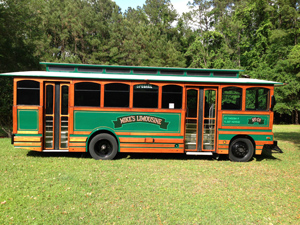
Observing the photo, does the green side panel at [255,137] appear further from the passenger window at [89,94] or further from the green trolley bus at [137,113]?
the passenger window at [89,94]

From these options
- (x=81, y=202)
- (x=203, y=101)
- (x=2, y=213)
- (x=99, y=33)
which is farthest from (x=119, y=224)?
(x=99, y=33)

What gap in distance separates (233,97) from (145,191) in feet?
16.9

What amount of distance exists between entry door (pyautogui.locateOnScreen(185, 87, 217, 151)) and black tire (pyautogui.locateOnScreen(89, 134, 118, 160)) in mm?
2726

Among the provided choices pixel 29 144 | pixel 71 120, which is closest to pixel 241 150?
pixel 71 120

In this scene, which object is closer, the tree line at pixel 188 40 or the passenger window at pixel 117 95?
the passenger window at pixel 117 95

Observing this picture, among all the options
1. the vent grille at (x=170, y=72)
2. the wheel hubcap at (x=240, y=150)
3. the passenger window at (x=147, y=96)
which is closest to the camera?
the passenger window at (x=147, y=96)

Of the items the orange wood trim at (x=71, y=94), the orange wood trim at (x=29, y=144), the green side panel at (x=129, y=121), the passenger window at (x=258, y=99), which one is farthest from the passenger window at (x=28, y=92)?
the passenger window at (x=258, y=99)

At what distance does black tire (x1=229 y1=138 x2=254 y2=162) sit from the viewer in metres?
8.62

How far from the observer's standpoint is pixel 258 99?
859cm

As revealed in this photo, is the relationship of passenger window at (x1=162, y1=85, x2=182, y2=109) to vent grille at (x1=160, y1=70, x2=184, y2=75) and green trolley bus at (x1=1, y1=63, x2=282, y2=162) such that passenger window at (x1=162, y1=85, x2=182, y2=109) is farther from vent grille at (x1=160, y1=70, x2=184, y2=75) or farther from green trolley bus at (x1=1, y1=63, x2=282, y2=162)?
vent grille at (x1=160, y1=70, x2=184, y2=75)

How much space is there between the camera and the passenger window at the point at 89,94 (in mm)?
8281

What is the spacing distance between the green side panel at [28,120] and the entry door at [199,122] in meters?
5.43

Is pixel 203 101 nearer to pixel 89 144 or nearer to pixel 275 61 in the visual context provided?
pixel 89 144

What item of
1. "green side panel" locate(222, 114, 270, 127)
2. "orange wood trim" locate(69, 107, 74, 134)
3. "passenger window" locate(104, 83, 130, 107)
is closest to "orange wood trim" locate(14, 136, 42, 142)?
"orange wood trim" locate(69, 107, 74, 134)
